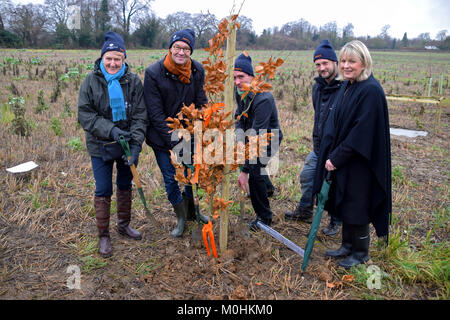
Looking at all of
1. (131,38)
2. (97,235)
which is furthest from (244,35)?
(131,38)

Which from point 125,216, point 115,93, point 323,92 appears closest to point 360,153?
point 323,92

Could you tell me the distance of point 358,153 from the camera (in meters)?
2.58

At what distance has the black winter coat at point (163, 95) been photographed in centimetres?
305

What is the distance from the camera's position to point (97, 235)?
11.4 feet

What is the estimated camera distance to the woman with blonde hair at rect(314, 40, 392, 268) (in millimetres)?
2488

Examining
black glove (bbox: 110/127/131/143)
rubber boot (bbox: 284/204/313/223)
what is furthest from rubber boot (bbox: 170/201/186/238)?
rubber boot (bbox: 284/204/313/223)

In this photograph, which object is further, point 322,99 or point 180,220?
point 180,220

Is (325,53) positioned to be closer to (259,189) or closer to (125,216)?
(259,189)

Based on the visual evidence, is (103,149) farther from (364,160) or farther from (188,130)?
(364,160)

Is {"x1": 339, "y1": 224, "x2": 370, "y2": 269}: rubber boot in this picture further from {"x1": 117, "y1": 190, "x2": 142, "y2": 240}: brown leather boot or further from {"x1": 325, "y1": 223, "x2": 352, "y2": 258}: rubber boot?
{"x1": 117, "y1": 190, "x2": 142, "y2": 240}: brown leather boot

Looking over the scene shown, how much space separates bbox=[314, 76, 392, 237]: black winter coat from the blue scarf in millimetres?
1939

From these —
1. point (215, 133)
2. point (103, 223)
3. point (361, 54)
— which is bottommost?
point (103, 223)

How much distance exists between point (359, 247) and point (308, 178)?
3.48 feet
